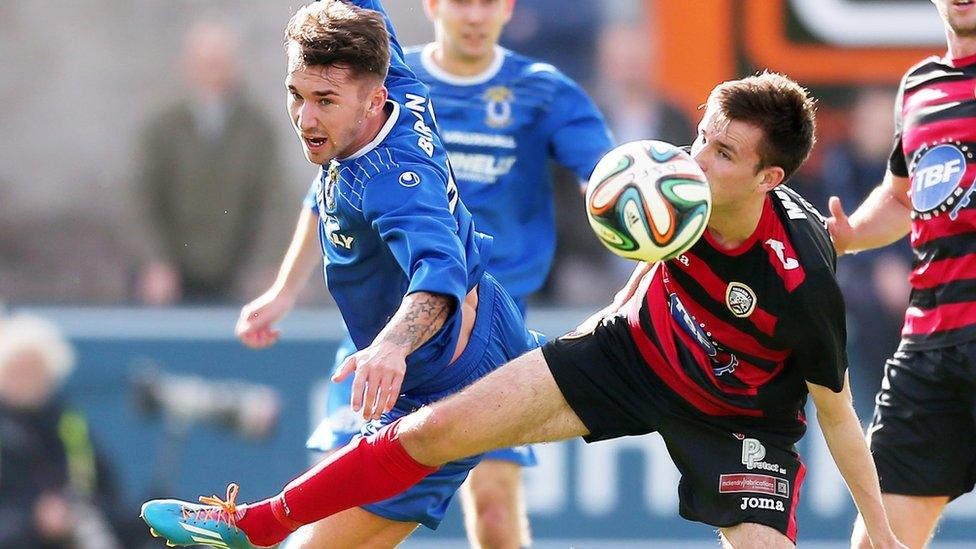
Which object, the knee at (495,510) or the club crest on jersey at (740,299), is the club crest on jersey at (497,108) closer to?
the knee at (495,510)

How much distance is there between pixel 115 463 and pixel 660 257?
6.35 metres

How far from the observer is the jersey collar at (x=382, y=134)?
473 cm

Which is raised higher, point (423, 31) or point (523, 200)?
point (423, 31)

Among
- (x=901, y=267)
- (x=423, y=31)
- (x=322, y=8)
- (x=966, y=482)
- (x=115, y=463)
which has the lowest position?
(x=966, y=482)

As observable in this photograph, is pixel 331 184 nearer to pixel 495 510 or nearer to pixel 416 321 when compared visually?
pixel 416 321

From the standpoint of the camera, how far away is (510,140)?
21.5 ft

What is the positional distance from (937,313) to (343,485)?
2.26m

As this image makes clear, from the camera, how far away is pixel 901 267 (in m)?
9.68

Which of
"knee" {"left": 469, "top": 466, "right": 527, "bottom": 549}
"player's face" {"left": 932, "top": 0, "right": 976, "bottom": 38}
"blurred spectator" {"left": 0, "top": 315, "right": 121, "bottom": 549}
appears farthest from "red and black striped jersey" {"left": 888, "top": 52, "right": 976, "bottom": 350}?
"blurred spectator" {"left": 0, "top": 315, "right": 121, "bottom": 549}

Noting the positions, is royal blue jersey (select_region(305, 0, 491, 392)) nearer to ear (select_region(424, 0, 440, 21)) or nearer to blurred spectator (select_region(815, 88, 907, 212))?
ear (select_region(424, 0, 440, 21))

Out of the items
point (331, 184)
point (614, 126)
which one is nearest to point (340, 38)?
point (331, 184)

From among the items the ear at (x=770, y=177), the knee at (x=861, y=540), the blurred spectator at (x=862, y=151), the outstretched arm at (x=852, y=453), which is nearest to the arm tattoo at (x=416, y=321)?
the ear at (x=770, y=177)

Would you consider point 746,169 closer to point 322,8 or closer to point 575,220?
point 322,8

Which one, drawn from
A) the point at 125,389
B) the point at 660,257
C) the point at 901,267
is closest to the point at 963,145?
the point at 660,257
